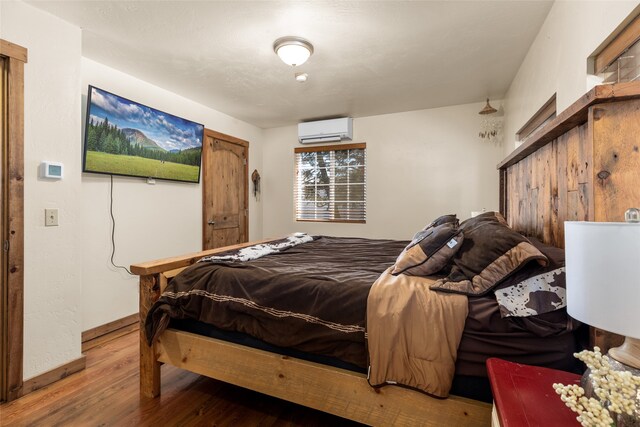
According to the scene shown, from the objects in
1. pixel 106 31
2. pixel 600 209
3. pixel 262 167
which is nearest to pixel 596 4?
pixel 600 209

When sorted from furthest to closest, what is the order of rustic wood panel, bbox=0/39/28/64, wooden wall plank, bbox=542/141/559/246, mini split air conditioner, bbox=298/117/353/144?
mini split air conditioner, bbox=298/117/353/144
rustic wood panel, bbox=0/39/28/64
wooden wall plank, bbox=542/141/559/246

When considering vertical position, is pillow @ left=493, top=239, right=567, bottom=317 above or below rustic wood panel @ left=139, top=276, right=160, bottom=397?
above

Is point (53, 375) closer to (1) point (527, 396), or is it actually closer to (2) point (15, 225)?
(2) point (15, 225)

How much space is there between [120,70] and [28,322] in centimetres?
227

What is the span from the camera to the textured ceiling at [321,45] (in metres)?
1.96

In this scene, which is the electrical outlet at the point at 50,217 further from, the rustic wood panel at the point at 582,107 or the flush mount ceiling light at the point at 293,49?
the rustic wood panel at the point at 582,107

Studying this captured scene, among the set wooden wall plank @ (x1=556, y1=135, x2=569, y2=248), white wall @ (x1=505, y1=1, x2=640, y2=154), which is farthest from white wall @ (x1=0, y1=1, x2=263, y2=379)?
white wall @ (x1=505, y1=1, x2=640, y2=154)

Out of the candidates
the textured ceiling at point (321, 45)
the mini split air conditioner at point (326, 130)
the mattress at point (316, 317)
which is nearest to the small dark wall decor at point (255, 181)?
the mini split air conditioner at point (326, 130)

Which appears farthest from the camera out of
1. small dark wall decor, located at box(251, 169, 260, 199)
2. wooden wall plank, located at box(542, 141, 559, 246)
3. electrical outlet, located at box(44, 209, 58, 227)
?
small dark wall decor, located at box(251, 169, 260, 199)

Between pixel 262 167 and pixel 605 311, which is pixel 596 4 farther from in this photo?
pixel 262 167

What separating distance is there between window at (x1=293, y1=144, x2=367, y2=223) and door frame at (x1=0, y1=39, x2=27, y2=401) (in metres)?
3.27

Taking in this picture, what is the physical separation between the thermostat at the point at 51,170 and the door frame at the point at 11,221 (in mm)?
120

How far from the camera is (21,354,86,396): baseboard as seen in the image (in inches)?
73.5

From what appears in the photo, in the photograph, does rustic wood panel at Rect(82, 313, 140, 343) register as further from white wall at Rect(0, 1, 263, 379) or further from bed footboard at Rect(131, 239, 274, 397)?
bed footboard at Rect(131, 239, 274, 397)
